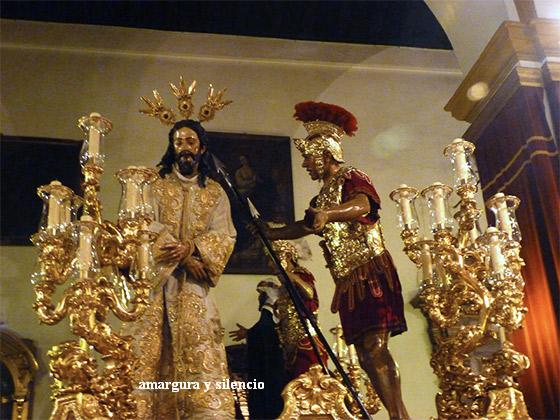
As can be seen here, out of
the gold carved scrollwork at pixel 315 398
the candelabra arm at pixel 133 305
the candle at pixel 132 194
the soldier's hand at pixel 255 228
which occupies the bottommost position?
the gold carved scrollwork at pixel 315 398

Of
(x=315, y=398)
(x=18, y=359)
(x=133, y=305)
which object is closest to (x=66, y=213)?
(x=133, y=305)

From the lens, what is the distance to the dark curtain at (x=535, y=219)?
4027mm

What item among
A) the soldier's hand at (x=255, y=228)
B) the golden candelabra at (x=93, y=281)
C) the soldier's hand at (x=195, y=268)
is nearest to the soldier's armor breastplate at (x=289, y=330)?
the soldier's hand at (x=255, y=228)

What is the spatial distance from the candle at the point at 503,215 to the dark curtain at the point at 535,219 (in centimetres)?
52

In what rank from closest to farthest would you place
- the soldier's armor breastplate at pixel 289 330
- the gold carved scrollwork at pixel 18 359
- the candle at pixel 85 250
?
1. the candle at pixel 85 250
2. the soldier's armor breastplate at pixel 289 330
3. the gold carved scrollwork at pixel 18 359

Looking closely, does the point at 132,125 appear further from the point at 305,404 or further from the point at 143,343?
the point at 305,404

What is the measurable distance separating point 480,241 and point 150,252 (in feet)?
5.09

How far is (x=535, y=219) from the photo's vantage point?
4.26m

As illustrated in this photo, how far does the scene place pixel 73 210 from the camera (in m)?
3.41

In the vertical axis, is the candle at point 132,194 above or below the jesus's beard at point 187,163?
below

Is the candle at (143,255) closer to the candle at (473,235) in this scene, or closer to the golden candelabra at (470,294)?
the golden candelabra at (470,294)

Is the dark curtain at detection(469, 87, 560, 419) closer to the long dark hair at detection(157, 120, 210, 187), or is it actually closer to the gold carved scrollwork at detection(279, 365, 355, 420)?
the gold carved scrollwork at detection(279, 365, 355, 420)

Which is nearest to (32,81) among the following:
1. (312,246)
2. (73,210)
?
(312,246)

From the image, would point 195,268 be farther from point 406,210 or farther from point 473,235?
point 473,235
